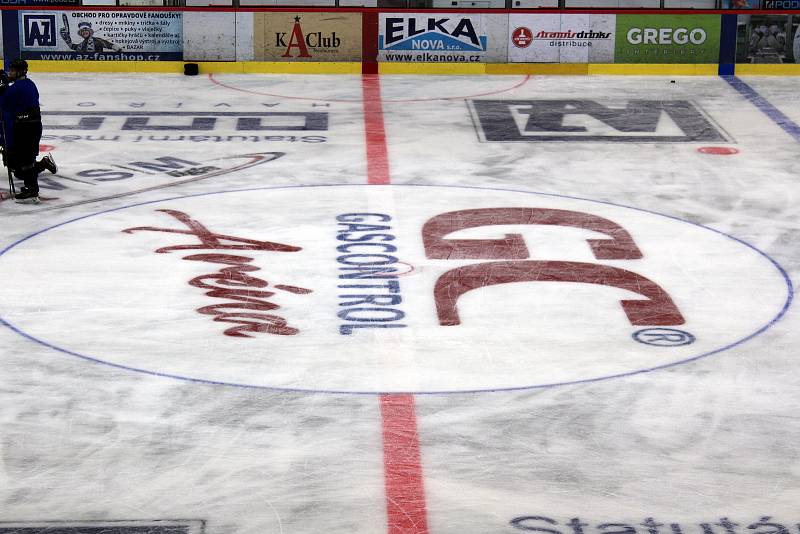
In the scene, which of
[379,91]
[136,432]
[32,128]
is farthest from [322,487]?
[379,91]

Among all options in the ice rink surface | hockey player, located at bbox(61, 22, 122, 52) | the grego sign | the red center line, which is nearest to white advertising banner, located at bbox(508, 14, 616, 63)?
the grego sign

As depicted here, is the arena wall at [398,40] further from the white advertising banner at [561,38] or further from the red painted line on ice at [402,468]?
the red painted line on ice at [402,468]

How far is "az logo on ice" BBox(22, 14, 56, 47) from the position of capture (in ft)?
66.6

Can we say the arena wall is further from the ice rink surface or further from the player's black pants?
the player's black pants

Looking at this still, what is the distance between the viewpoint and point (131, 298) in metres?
10.3

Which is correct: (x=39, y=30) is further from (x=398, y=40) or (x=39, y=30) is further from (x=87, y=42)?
(x=398, y=40)

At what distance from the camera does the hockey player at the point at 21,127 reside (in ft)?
42.5

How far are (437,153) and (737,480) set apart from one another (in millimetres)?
8744

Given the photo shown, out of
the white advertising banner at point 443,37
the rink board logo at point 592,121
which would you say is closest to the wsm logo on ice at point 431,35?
the white advertising banner at point 443,37

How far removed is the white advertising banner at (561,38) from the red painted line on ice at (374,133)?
85.4 inches

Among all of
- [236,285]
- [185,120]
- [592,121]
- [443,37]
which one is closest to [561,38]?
[443,37]

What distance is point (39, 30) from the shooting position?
2033 centimetres

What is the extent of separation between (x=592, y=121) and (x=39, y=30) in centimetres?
826

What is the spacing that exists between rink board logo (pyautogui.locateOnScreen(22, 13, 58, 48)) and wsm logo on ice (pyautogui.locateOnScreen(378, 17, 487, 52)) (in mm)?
4736
